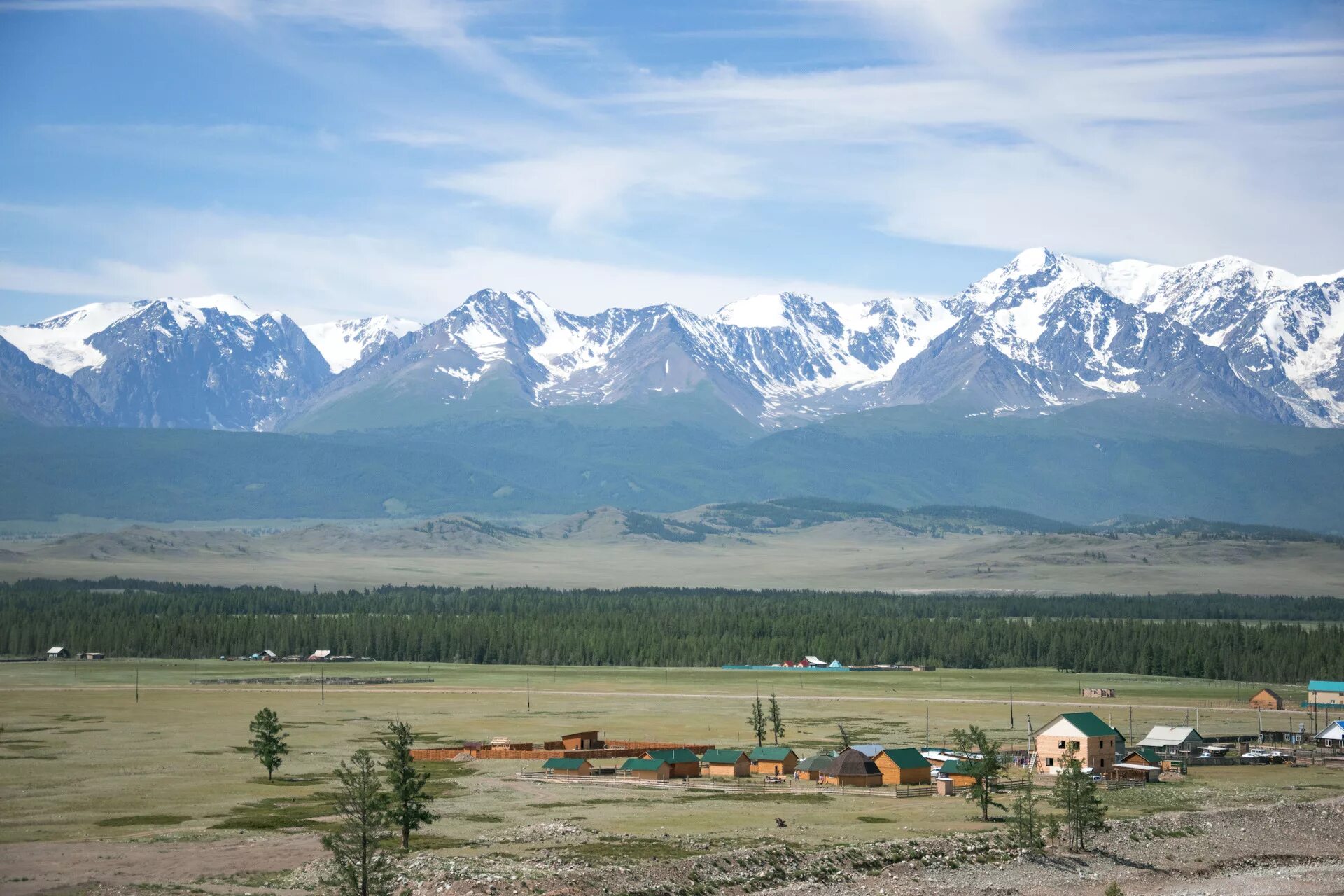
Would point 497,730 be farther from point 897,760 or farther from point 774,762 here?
point 897,760

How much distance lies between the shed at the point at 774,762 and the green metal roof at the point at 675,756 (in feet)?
12.5

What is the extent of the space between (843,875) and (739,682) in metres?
103

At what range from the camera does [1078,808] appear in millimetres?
79750

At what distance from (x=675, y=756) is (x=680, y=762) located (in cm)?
52

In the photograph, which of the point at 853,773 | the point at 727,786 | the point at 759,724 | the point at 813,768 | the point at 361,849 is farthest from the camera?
the point at 759,724

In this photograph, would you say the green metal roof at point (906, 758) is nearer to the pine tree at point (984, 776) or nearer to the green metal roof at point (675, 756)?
the pine tree at point (984, 776)

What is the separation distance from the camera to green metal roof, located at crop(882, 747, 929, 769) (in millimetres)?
96625

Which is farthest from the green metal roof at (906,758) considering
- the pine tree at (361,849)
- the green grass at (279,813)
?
the pine tree at (361,849)

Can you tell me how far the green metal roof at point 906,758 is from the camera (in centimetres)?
9662

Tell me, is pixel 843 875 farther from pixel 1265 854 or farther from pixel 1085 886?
pixel 1265 854

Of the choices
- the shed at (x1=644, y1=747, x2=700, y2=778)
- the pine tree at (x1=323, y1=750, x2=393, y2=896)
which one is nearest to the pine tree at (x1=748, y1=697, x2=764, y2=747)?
the shed at (x1=644, y1=747, x2=700, y2=778)

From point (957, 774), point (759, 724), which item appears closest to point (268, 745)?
point (759, 724)

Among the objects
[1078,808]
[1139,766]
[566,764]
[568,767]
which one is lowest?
[1078,808]

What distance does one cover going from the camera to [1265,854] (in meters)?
79.4
